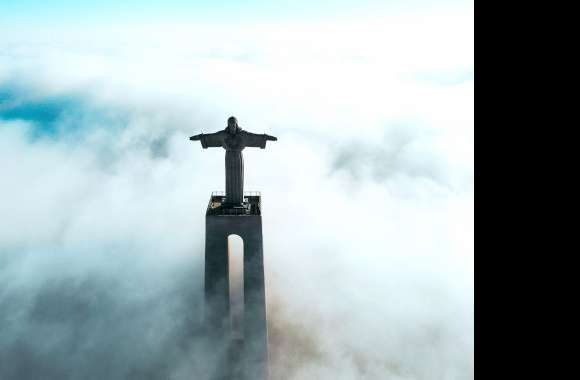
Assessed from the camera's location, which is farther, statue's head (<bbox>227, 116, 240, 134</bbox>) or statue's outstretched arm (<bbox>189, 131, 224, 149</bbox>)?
statue's outstretched arm (<bbox>189, 131, 224, 149</bbox>)

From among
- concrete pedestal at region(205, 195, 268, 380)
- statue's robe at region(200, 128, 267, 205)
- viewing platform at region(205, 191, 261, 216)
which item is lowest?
concrete pedestal at region(205, 195, 268, 380)

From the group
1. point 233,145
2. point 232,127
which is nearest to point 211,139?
point 233,145

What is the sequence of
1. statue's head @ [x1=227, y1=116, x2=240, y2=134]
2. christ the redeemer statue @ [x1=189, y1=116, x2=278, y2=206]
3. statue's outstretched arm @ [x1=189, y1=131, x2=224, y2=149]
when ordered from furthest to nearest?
1. statue's outstretched arm @ [x1=189, y1=131, x2=224, y2=149]
2. christ the redeemer statue @ [x1=189, y1=116, x2=278, y2=206]
3. statue's head @ [x1=227, y1=116, x2=240, y2=134]

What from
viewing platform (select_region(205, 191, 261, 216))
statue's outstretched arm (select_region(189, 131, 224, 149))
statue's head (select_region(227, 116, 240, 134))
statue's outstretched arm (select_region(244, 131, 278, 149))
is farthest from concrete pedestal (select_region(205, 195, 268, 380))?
statue's head (select_region(227, 116, 240, 134))

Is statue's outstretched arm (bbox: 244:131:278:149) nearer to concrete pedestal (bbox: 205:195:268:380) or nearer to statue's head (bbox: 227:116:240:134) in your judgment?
statue's head (bbox: 227:116:240:134)

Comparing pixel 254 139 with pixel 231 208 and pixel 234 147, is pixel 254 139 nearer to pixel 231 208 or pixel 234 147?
pixel 234 147

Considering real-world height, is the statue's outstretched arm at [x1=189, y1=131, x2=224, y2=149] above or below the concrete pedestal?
above

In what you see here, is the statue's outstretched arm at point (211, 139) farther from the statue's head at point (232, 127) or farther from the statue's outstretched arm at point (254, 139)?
the statue's outstretched arm at point (254, 139)

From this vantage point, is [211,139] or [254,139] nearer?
[254,139]
